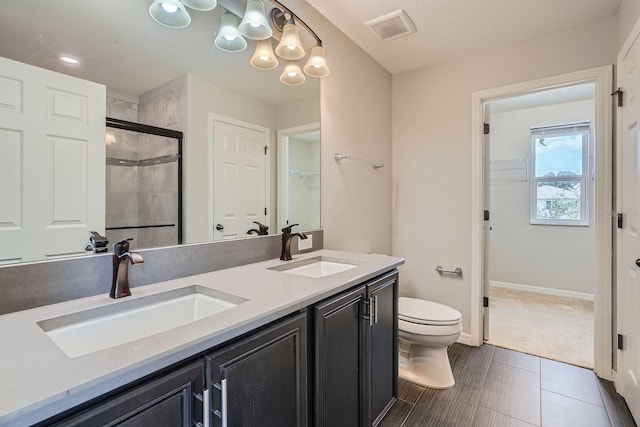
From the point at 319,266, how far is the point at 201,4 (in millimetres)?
1401

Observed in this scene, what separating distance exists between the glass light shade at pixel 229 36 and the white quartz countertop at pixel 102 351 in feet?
3.69

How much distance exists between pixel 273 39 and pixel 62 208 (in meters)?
1.34

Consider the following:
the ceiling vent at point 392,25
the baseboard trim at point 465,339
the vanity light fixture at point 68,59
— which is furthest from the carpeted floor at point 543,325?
the vanity light fixture at point 68,59

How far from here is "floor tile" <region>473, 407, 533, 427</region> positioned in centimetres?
163

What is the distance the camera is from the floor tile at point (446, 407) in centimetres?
167

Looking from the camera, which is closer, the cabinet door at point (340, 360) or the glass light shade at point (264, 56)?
the cabinet door at point (340, 360)

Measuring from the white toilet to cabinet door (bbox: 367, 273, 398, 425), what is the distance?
31cm

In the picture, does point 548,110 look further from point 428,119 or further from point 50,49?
point 50,49

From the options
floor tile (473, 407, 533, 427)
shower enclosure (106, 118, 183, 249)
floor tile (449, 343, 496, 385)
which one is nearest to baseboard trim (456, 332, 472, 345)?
floor tile (449, 343, 496, 385)

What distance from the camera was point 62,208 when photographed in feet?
3.38

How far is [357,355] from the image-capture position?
1402mm

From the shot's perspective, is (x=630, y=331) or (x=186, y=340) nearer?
(x=186, y=340)

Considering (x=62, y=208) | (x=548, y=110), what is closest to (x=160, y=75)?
(x=62, y=208)

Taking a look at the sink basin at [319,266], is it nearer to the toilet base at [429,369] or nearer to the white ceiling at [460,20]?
the toilet base at [429,369]
